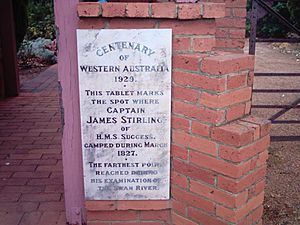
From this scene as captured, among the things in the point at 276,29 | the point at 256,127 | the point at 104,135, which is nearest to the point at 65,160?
the point at 104,135

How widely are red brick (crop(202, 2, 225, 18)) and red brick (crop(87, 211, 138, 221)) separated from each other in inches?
52.6

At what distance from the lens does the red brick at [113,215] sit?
2654 mm

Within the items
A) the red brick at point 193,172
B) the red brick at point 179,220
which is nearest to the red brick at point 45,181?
the red brick at point 179,220

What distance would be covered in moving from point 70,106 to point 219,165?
98 centimetres

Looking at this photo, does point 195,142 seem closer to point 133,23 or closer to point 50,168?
point 133,23

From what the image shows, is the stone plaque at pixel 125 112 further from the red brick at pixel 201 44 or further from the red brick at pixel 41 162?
the red brick at pixel 41 162

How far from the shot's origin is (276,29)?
55.5 ft

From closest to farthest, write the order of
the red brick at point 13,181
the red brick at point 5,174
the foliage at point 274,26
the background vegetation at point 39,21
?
the red brick at point 13,181
the red brick at point 5,174
the background vegetation at point 39,21
the foliage at point 274,26

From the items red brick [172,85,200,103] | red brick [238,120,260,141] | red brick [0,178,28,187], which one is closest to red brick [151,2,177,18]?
red brick [172,85,200,103]

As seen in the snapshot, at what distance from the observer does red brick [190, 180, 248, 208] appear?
7.32 ft

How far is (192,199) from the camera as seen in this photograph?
2.46 metres

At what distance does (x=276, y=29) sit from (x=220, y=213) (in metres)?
15.9

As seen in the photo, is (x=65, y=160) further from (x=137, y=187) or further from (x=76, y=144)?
(x=137, y=187)

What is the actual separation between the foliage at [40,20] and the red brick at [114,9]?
10.7 metres
